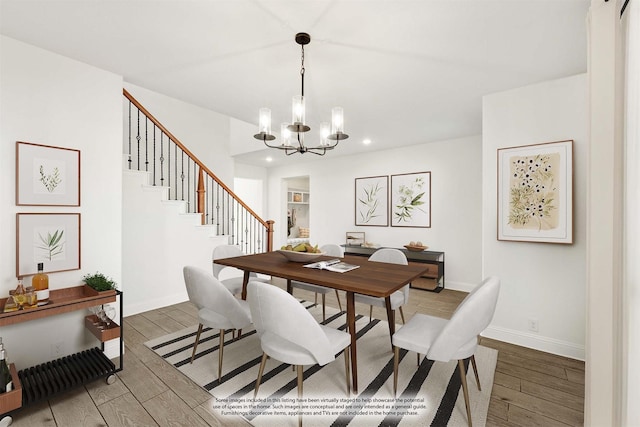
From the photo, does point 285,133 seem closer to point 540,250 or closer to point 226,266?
point 226,266

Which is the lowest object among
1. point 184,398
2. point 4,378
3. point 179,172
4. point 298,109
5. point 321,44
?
point 184,398

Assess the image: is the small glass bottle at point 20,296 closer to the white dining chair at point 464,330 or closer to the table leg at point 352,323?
the table leg at point 352,323

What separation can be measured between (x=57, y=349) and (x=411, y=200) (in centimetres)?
490

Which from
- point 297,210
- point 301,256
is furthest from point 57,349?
point 297,210

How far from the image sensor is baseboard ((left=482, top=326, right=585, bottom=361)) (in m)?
2.50

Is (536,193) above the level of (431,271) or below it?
above

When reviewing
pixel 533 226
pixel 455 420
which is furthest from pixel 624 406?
pixel 533 226

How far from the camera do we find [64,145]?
2271 mm

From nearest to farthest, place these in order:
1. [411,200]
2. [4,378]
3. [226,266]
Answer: [4,378] → [226,266] → [411,200]

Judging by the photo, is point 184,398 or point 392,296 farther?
point 392,296

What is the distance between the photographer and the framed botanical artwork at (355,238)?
5629 mm

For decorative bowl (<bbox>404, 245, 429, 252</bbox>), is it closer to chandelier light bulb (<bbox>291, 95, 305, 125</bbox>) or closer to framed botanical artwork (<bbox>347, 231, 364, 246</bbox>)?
framed botanical artwork (<bbox>347, 231, 364, 246</bbox>)

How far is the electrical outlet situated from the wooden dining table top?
1361mm

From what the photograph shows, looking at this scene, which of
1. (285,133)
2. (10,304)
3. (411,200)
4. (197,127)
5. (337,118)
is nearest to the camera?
(10,304)
